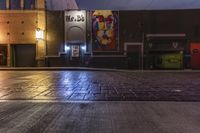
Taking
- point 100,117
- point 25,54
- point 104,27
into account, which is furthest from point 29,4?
point 100,117

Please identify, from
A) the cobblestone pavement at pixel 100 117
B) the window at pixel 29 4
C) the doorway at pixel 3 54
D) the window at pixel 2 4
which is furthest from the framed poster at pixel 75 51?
the cobblestone pavement at pixel 100 117

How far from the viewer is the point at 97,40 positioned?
128 feet

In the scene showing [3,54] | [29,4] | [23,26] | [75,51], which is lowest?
[3,54]

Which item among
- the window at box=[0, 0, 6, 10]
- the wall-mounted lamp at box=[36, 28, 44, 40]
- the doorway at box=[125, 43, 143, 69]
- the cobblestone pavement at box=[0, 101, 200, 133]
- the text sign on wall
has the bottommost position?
the cobblestone pavement at box=[0, 101, 200, 133]

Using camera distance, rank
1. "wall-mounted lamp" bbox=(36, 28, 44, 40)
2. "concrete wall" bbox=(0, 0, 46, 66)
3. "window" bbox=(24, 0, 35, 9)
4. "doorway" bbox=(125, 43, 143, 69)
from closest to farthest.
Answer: "wall-mounted lamp" bbox=(36, 28, 44, 40), "doorway" bbox=(125, 43, 143, 69), "concrete wall" bbox=(0, 0, 46, 66), "window" bbox=(24, 0, 35, 9)

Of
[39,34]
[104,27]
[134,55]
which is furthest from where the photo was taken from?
[104,27]

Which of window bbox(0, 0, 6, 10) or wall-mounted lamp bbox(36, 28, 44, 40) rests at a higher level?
window bbox(0, 0, 6, 10)

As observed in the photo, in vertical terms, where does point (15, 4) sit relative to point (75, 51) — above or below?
above

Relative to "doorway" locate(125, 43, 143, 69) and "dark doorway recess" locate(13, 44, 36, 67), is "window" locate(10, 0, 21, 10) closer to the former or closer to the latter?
"dark doorway recess" locate(13, 44, 36, 67)

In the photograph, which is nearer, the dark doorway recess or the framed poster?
the framed poster

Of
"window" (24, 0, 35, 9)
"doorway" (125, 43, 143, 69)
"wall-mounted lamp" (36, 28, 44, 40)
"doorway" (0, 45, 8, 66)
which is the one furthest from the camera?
"doorway" (0, 45, 8, 66)

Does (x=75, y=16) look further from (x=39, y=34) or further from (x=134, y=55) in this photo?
(x=134, y=55)

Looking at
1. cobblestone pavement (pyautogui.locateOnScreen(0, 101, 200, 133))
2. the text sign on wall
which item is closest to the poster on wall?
the text sign on wall

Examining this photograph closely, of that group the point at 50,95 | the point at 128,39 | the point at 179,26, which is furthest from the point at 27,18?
the point at 50,95
